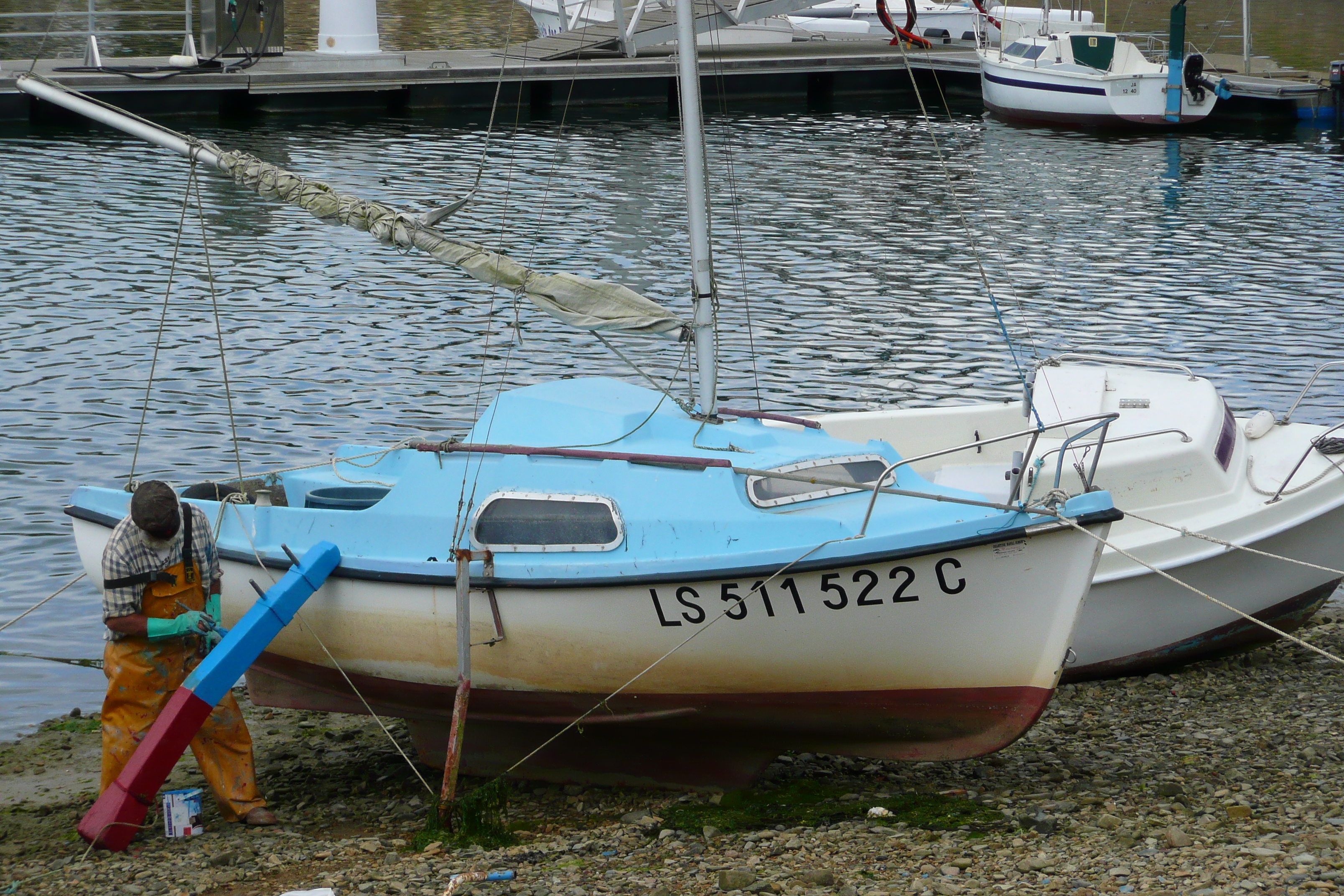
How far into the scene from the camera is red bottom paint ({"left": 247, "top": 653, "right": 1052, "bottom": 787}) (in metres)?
8.74

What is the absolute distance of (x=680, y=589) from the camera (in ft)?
27.9

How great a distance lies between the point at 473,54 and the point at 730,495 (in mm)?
36858

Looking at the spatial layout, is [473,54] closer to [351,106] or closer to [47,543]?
[351,106]

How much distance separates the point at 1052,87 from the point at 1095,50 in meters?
1.80

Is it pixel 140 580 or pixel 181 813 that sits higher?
pixel 140 580

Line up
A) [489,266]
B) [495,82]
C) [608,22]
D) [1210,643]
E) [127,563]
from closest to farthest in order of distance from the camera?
1. [127,563]
2. [489,266]
3. [1210,643]
4. [495,82]
5. [608,22]

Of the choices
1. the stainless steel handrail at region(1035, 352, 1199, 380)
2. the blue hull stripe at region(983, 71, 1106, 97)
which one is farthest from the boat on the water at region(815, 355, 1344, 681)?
the blue hull stripe at region(983, 71, 1106, 97)

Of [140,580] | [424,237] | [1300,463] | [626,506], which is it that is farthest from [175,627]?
[1300,463]

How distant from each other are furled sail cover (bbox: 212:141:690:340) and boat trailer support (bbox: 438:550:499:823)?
7.11ft

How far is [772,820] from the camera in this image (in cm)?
873

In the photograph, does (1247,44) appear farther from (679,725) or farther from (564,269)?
(679,725)

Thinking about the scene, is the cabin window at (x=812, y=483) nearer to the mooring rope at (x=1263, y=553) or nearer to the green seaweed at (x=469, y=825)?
the mooring rope at (x=1263, y=553)

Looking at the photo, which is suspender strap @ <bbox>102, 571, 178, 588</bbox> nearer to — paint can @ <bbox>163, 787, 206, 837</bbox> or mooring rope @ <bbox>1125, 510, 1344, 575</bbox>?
paint can @ <bbox>163, 787, 206, 837</bbox>

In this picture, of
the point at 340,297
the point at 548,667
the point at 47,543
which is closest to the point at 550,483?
the point at 548,667
